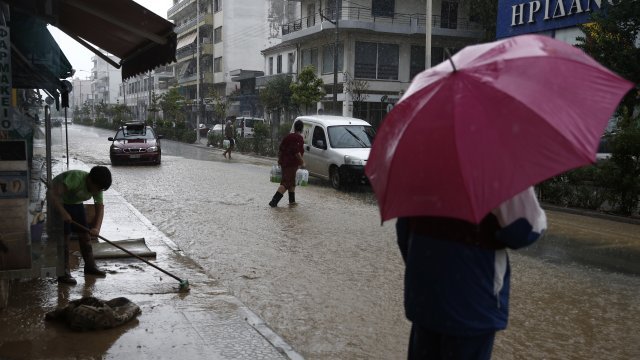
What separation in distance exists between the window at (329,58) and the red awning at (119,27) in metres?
29.3

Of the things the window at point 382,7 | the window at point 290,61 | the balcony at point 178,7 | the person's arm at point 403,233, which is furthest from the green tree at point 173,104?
the person's arm at point 403,233

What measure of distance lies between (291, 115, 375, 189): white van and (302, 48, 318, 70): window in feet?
77.2

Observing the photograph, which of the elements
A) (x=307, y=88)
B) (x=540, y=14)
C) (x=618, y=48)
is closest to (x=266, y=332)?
(x=618, y=48)

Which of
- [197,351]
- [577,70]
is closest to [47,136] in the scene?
[197,351]

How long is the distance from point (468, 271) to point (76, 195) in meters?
4.65

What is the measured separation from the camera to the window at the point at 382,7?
119ft

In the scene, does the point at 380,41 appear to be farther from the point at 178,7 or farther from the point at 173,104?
the point at 178,7

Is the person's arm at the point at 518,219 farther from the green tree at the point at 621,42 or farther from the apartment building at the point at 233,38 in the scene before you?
the apartment building at the point at 233,38

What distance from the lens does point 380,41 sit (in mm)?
36656

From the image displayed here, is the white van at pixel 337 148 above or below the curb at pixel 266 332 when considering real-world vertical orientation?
above

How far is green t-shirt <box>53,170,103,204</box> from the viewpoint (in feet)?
19.5

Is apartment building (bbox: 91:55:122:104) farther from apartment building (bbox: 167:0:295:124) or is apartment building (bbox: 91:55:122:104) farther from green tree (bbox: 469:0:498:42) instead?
green tree (bbox: 469:0:498:42)

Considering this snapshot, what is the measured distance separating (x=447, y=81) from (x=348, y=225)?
326 inches

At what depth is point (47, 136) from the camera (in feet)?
19.7
